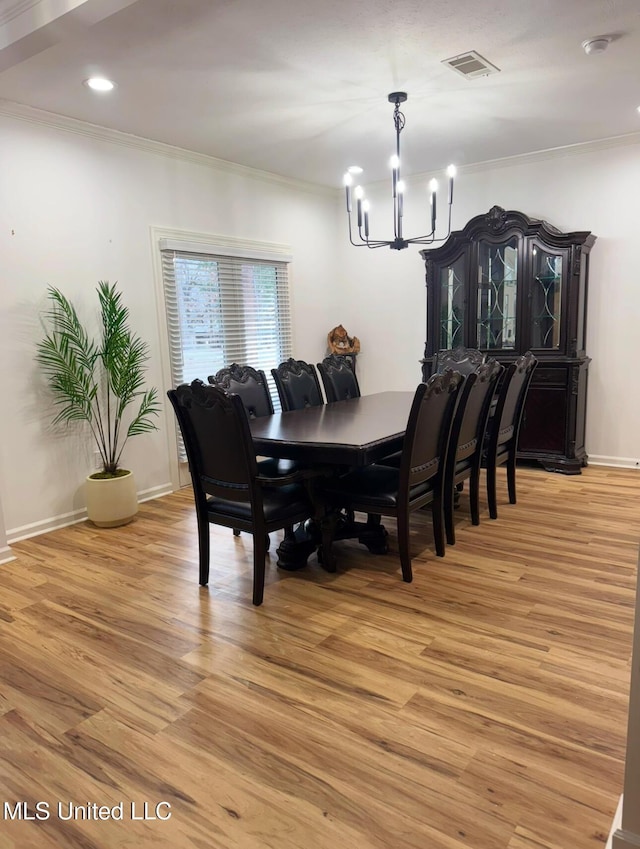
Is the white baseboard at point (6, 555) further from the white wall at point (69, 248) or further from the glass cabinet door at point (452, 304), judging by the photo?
the glass cabinet door at point (452, 304)

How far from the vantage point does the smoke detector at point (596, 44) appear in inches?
117

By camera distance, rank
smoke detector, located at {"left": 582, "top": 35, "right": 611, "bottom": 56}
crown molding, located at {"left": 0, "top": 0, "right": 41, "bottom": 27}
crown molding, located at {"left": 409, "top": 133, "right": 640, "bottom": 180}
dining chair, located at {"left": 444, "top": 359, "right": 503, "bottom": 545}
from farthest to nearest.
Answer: crown molding, located at {"left": 409, "top": 133, "right": 640, "bottom": 180}, dining chair, located at {"left": 444, "top": 359, "right": 503, "bottom": 545}, smoke detector, located at {"left": 582, "top": 35, "right": 611, "bottom": 56}, crown molding, located at {"left": 0, "top": 0, "right": 41, "bottom": 27}

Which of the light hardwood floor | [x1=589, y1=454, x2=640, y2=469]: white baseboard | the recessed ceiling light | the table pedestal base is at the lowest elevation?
the light hardwood floor

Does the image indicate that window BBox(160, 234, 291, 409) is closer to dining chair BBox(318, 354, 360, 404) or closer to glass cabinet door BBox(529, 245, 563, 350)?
dining chair BBox(318, 354, 360, 404)

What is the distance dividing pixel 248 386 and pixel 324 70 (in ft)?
6.12

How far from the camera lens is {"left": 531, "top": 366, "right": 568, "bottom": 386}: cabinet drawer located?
16.1 ft

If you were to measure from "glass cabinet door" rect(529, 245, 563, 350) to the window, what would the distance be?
229 centimetres

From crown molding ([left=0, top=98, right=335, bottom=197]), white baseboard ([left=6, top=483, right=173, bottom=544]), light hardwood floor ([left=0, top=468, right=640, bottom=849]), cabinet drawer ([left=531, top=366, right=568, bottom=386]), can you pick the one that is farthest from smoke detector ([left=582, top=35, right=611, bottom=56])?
white baseboard ([left=6, top=483, right=173, bottom=544])

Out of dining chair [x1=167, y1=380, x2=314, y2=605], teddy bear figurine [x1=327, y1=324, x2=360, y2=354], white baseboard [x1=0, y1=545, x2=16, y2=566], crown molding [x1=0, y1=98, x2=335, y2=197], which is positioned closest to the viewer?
dining chair [x1=167, y1=380, x2=314, y2=605]

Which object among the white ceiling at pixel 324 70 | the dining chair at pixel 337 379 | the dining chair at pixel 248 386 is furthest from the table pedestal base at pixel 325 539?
the white ceiling at pixel 324 70

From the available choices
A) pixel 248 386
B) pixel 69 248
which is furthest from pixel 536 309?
pixel 69 248

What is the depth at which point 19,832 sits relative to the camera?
1575 mm

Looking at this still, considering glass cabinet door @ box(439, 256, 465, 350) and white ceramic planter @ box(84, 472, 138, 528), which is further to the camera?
glass cabinet door @ box(439, 256, 465, 350)

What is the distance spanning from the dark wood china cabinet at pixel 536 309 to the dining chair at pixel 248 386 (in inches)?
90.4
